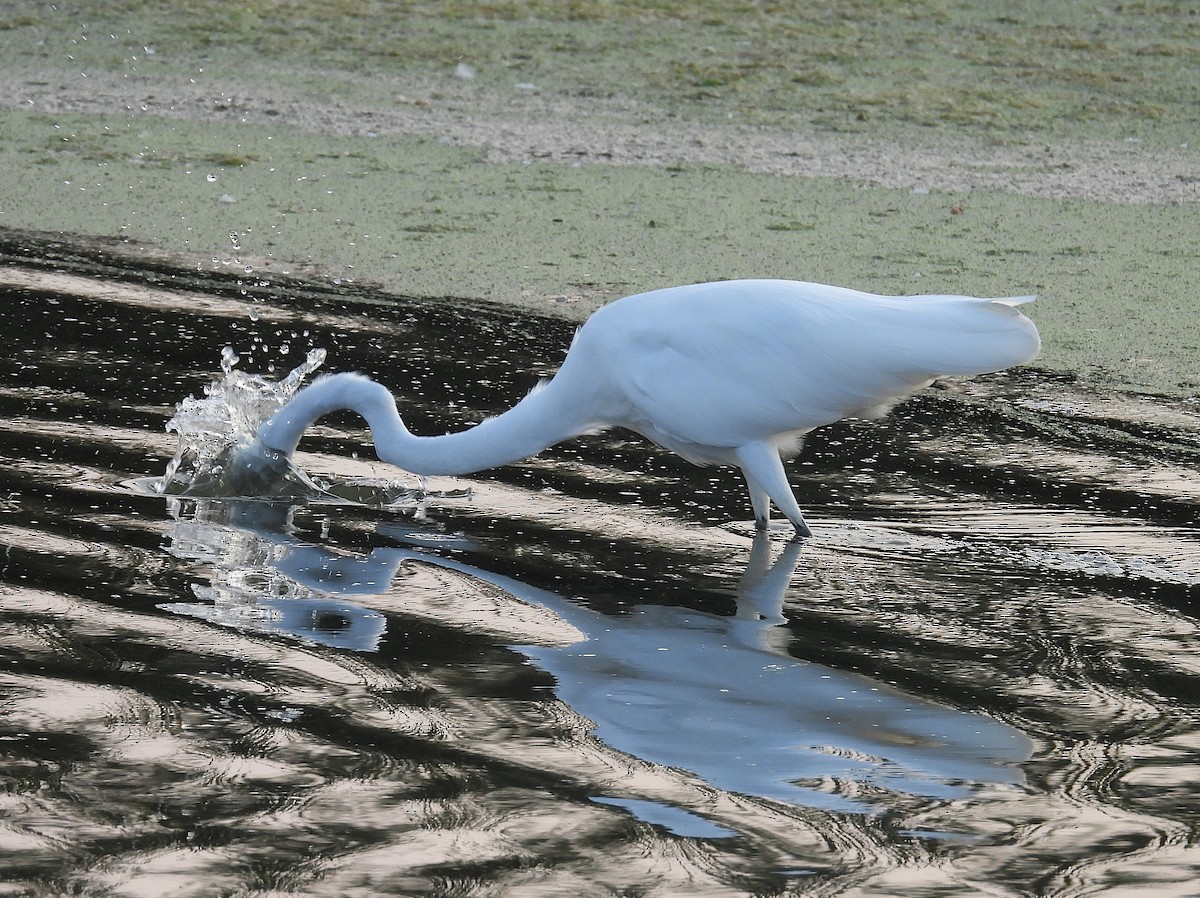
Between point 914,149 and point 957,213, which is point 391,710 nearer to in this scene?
point 957,213

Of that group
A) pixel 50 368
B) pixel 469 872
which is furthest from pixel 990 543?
pixel 50 368

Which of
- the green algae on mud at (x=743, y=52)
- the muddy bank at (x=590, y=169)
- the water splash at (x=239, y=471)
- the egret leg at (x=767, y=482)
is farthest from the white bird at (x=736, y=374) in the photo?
the green algae on mud at (x=743, y=52)

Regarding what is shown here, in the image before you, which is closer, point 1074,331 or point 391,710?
point 391,710

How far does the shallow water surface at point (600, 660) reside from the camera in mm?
2785

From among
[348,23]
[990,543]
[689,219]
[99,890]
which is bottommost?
[99,890]

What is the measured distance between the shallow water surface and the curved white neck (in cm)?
15

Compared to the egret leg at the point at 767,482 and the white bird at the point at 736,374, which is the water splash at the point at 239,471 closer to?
the white bird at the point at 736,374

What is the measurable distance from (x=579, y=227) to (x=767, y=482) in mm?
3430

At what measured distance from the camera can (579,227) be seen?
7.66m

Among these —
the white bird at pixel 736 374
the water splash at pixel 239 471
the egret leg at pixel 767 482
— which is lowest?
the water splash at pixel 239 471

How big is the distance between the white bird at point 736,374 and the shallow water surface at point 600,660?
0.61 ft

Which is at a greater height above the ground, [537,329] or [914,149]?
[914,149]

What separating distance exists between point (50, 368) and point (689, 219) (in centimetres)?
312

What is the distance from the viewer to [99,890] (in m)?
2.60
